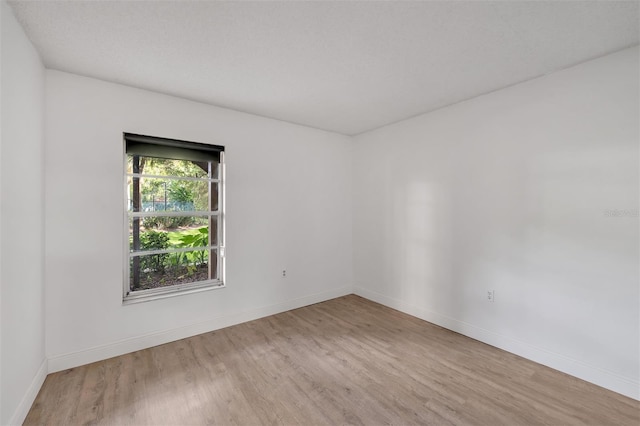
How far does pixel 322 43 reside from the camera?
2020mm

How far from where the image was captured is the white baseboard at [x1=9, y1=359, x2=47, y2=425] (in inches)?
68.9

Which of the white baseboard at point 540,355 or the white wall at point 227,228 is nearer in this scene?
the white baseboard at point 540,355

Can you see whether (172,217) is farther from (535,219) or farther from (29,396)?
(535,219)

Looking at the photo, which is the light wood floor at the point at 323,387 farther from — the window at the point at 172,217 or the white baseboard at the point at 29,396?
the window at the point at 172,217

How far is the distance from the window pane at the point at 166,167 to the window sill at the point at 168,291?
1.29 metres

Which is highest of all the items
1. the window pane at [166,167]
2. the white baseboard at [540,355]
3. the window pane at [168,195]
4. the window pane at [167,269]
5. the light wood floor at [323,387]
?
the window pane at [166,167]

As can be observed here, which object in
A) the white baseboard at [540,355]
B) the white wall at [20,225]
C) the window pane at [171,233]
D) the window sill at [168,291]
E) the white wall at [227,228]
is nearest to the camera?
the white wall at [20,225]

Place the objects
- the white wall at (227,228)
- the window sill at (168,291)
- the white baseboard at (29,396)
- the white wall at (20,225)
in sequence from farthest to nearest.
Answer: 1. the window sill at (168,291)
2. the white wall at (227,228)
3. the white baseboard at (29,396)
4. the white wall at (20,225)

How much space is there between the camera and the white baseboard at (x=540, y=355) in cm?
213

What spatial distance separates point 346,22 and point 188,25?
3.46ft

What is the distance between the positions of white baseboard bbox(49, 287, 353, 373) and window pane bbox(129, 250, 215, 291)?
517mm

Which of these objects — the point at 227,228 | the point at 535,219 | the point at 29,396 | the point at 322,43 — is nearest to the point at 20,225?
the point at 29,396

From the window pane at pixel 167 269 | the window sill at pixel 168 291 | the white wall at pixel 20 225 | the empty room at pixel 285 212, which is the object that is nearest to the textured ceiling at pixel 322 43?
the empty room at pixel 285 212

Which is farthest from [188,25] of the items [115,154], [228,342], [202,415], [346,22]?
[228,342]
